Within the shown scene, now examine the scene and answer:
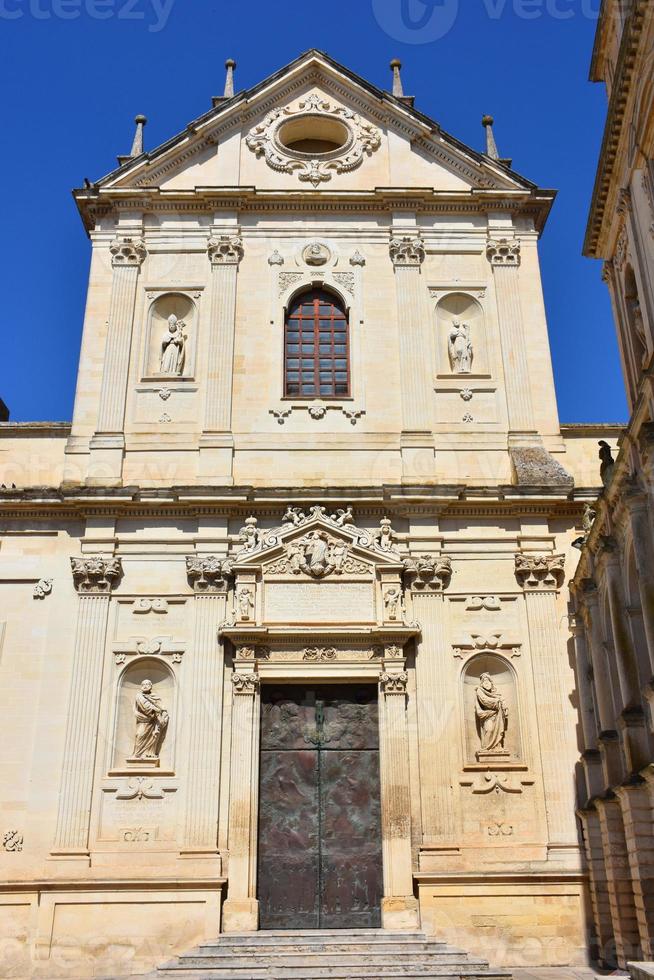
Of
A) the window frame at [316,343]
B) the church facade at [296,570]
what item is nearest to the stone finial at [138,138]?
the church facade at [296,570]

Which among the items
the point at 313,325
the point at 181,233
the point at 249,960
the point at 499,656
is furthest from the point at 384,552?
the point at 181,233

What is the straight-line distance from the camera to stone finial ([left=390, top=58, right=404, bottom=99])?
75.3 ft

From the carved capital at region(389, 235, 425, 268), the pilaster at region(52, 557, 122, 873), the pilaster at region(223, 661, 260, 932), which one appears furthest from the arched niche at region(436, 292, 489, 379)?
the pilaster at region(52, 557, 122, 873)

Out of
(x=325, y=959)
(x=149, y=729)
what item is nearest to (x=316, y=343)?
(x=149, y=729)

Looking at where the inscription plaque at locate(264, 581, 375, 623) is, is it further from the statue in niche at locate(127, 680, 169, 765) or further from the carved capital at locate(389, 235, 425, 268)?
the carved capital at locate(389, 235, 425, 268)

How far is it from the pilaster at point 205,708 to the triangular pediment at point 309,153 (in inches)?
329

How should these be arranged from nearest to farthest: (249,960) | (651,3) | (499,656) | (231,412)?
1. (651,3)
2. (249,960)
3. (499,656)
4. (231,412)

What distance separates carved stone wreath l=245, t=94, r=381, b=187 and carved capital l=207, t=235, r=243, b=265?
7.27 ft


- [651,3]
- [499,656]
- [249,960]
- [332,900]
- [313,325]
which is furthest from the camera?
[313,325]

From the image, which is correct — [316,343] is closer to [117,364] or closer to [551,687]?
[117,364]

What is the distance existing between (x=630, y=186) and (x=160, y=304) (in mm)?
9573

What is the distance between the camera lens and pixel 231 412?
19.2 metres

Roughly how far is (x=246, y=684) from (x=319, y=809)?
2315mm

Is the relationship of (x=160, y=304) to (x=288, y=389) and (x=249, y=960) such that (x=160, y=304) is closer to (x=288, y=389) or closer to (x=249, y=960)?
(x=288, y=389)
